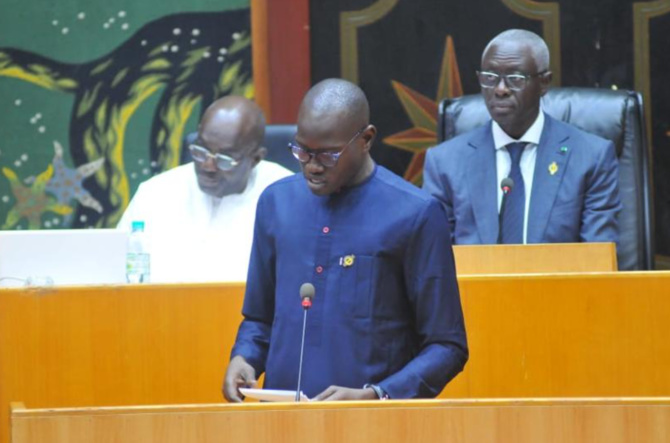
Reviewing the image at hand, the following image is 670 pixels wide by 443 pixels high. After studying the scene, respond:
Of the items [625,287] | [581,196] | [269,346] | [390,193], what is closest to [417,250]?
[390,193]

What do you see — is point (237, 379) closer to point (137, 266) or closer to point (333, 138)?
point (333, 138)

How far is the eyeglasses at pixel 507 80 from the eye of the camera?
18.5 ft

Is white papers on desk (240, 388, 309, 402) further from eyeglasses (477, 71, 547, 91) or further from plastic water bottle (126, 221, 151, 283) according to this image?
eyeglasses (477, 71, 547, 91)

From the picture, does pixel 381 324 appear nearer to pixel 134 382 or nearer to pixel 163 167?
pixel 134 382

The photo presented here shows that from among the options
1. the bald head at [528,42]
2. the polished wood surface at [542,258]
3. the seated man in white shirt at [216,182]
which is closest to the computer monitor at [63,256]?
the seated man in white shirt at [216,182]

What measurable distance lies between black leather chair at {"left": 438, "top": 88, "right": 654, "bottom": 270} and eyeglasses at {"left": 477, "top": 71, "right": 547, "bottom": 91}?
388mm

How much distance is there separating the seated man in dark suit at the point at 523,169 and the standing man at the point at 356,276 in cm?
190

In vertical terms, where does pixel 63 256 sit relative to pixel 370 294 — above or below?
above

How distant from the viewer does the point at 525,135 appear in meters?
5.66

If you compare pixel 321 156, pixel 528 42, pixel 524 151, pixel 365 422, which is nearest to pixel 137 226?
pixel 524 151

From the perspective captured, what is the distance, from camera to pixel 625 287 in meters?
4.37

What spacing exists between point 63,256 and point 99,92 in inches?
112

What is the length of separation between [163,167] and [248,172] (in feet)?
4.96

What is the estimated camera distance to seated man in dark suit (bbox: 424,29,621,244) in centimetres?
548
